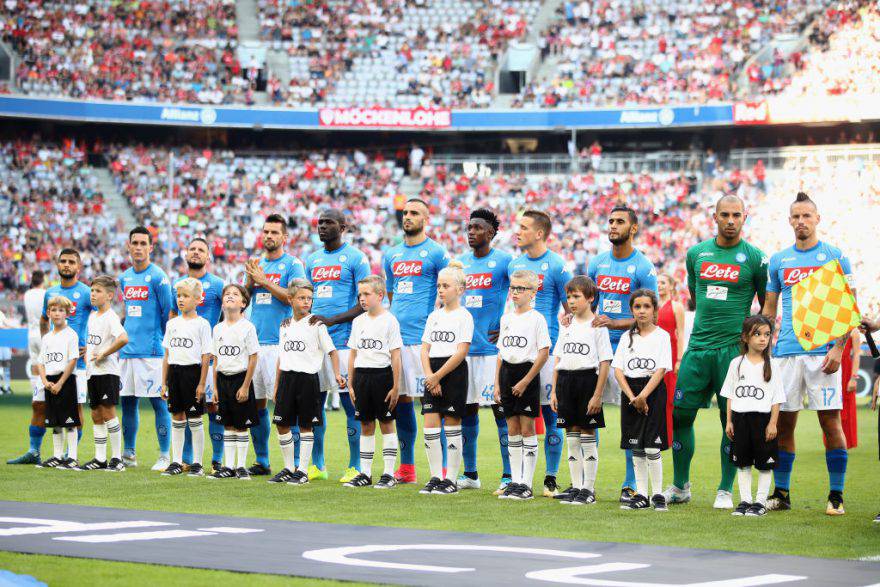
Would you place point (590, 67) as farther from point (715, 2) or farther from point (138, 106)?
point (138, 106)

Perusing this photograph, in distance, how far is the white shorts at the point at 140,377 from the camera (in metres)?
12.1

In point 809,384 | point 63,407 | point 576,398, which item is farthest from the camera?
point 63,407

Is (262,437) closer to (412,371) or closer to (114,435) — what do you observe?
(114,435)

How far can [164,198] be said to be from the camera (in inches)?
1446

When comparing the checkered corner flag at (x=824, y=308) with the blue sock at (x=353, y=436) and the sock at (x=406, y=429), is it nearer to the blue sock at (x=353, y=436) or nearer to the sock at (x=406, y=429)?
the sock at (x=406, y=429)

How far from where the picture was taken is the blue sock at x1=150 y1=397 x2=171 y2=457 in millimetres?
12039

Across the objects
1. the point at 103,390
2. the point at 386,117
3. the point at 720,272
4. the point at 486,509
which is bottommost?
the point at 486,509

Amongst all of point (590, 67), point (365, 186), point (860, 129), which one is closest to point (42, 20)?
point (365, 186)

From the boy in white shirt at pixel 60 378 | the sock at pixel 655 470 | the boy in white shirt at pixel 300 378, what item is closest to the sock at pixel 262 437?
the boy in white shirt at pixel 300 378

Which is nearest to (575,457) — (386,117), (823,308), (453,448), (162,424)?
(453,448)

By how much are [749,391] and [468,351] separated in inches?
101

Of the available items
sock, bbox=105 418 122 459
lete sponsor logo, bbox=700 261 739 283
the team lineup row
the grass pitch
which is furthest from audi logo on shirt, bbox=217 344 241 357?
lete sponsor logo, bbox=700 261 739 283

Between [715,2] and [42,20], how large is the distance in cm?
2276

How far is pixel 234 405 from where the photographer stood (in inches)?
433
